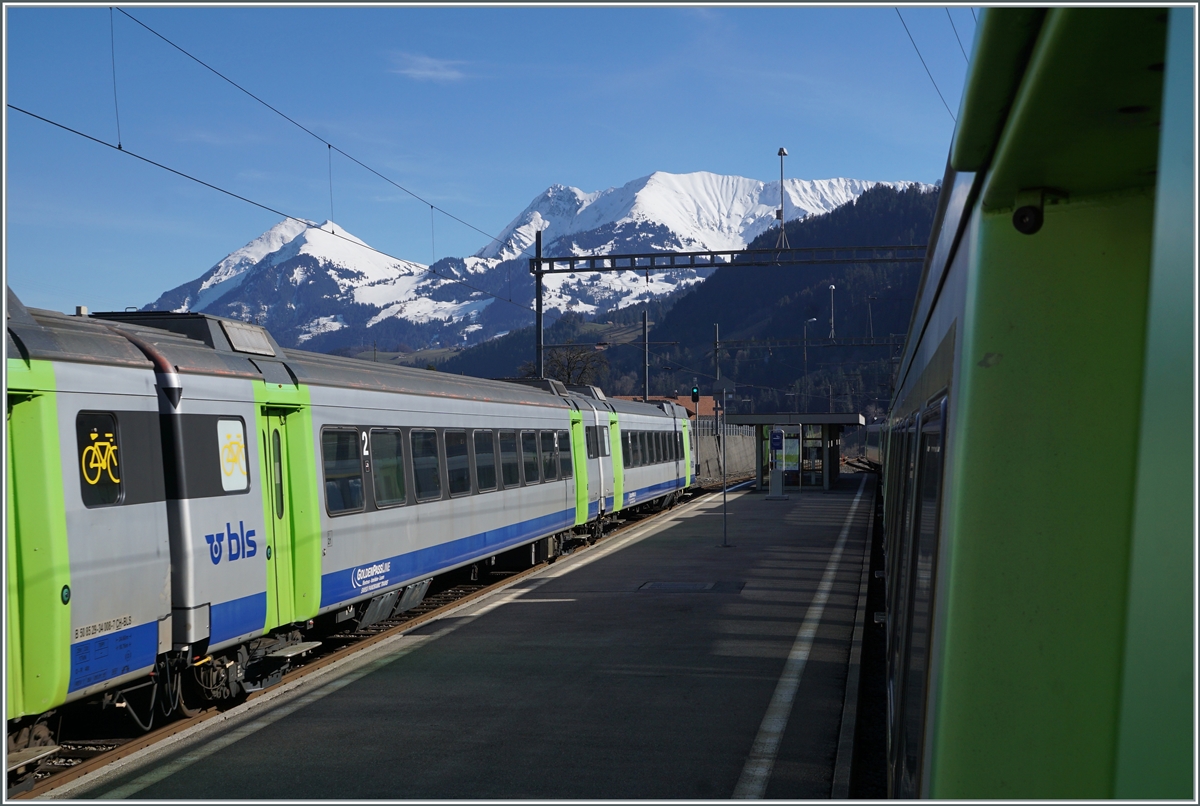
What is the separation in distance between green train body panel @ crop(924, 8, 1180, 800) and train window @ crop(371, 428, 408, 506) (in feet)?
31.7

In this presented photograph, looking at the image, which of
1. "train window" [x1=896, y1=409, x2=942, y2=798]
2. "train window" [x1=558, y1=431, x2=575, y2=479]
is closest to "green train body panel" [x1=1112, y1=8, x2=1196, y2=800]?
"train window" [x1=896, y1=409, x2=942, y2=798]

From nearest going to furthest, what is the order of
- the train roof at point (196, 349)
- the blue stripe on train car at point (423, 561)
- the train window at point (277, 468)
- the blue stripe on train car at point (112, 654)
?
the blue stripe on train car at point (112, 654) → the train roof at point (196, 349) → the train window at point (277, 468) → the blue stripe on train car at point (423, 561)

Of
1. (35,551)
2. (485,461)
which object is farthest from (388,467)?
(35,551)

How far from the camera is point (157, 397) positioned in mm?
7773

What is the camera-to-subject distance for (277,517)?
9.26 meters

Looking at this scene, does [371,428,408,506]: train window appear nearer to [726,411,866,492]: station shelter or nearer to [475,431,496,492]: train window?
[475,431,496,492]: train window

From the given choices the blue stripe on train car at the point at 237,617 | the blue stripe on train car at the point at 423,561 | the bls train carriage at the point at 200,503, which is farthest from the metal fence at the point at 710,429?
the blue stripe on train car at the point at 237,617

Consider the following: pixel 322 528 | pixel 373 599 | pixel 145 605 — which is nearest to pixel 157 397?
pixel 145 605

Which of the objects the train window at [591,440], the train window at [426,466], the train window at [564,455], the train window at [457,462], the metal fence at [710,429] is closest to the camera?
the train window at [426,466]

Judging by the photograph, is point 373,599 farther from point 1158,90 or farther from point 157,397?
point 1158,90

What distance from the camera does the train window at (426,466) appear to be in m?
12.5

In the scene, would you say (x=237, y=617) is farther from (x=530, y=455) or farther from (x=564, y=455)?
(x=564, y=455)

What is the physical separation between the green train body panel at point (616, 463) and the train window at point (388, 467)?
11.4 metres

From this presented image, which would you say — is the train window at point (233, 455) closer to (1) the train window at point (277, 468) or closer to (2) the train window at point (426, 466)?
(1) the train window at point (277, 468)
